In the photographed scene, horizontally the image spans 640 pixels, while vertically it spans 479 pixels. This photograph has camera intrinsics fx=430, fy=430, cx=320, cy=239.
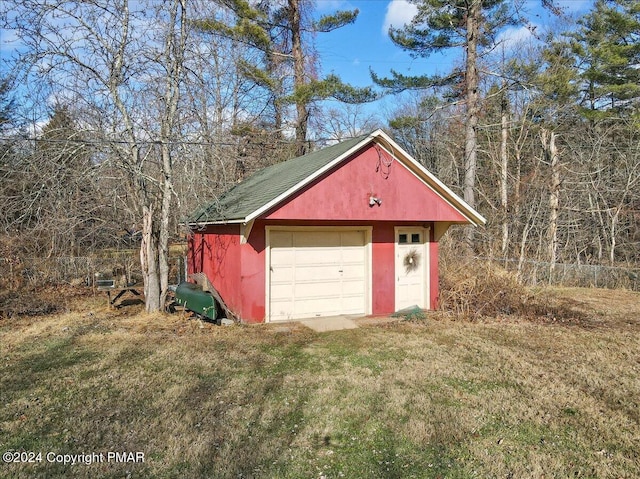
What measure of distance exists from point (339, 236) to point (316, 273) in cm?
107

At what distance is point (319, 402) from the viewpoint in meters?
5.14

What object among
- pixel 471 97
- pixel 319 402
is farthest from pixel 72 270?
pixel 471 97

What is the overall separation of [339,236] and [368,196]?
51.3 inches

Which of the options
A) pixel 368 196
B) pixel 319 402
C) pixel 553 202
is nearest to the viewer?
pixel 319 402

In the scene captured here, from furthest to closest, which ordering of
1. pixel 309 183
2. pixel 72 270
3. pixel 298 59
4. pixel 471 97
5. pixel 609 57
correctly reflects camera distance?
pixel 609 57
pixel 298 59
pixel 471 97
pixel 72 270
pixel 309 183

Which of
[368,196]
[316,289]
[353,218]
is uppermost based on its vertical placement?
[368,196]

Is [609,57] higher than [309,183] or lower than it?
higher

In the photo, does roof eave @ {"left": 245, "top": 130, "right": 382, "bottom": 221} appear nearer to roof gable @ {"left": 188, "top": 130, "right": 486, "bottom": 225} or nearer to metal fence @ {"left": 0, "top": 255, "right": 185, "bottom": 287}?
roof gable @ {"left": 188, "top": 130, "right": 486, "bottom": 225}

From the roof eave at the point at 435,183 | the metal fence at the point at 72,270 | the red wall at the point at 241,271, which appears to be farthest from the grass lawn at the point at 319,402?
the metal fence at the point at 72,270

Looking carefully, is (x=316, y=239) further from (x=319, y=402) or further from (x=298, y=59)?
(x=298, y=59)

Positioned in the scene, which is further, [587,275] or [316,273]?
[587,275]

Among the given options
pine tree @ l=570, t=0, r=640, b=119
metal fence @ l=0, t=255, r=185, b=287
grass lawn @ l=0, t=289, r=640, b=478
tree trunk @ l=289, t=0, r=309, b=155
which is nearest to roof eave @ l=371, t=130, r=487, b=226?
grass lawn @ l=0, t=289, r=640, b=478

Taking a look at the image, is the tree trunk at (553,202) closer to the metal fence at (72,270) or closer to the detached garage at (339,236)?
the detached garage at (339,236)

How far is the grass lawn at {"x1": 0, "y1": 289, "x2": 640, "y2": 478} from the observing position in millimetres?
3848
